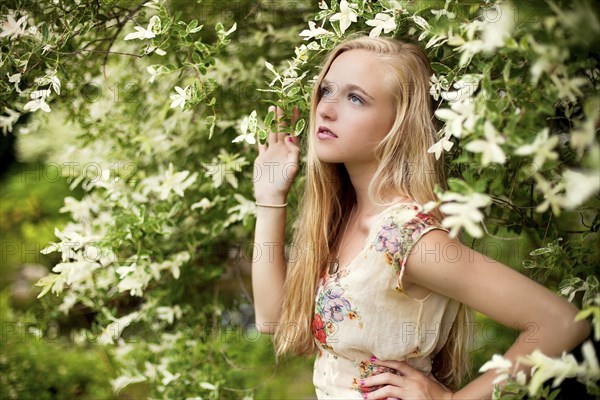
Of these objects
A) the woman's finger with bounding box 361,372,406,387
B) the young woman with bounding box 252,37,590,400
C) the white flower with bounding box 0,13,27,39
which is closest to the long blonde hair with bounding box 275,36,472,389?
the young woman with bounding box 252,37,590,400

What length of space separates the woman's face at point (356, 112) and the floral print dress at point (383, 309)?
20 cm

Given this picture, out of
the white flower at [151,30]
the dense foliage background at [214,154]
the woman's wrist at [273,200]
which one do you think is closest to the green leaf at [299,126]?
the dense foliage background at [214,154]

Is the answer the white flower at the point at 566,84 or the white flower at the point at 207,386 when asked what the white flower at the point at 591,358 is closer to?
the white flower at the point at 566,84

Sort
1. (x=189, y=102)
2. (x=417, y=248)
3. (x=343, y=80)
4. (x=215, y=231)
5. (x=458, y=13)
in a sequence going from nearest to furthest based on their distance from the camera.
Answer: (x=458, y=13) < (x=417, y=248) < (x=343, y=80) < (x=189, y=102) < (x=215, y=231)

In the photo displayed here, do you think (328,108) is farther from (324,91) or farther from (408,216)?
(408,216)

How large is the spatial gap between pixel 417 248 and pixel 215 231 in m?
1.10

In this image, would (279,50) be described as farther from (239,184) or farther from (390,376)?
(390,376)

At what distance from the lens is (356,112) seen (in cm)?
179

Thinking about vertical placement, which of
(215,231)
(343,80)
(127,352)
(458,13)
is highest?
(458,13)

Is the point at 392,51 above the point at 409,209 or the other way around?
above

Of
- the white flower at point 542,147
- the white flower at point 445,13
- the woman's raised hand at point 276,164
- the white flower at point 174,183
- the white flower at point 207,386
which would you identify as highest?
the white flower at point 445,13

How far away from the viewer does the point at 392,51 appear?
1.85m

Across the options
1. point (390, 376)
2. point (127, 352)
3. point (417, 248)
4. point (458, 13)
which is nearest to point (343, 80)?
point (458, 13)

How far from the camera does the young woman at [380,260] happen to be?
159 cm
